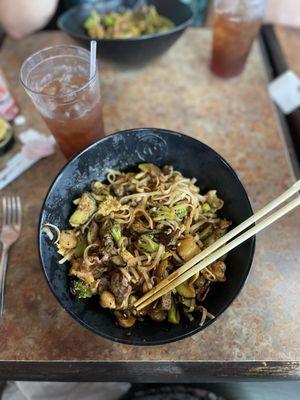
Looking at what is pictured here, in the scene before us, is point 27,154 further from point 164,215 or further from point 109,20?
point 109,20

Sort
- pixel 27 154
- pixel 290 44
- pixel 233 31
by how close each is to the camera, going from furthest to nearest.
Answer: pixel 290 44, pixel 233 31, pixel 27 154

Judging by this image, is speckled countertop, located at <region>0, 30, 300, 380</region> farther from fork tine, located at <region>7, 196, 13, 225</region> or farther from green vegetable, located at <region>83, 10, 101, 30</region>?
green vegetable, located at <region>83, 10, 101, 30</region>

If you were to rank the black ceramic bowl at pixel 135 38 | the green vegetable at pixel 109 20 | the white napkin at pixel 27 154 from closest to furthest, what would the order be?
the white napkin at pixel 27 154
the black ceramic bowl at pixel 135 38
the green vegetable at pixel 109 20

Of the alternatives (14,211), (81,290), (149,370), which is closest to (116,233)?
(81,290)

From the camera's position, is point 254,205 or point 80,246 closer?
point 80,246

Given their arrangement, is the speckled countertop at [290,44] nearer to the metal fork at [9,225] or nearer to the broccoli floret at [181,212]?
the broccoli floret at [181,212]

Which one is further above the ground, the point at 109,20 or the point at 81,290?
the point at 109,20

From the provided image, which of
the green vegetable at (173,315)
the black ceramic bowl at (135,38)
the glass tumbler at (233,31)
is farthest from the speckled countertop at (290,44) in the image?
the green vegetable at (173,315)
